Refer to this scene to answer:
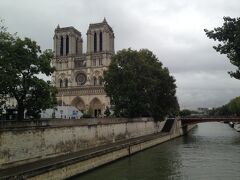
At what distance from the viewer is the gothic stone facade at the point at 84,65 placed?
98562 mm

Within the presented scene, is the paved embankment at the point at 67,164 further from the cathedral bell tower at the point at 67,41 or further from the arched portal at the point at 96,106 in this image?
the cathedral bell tower at the point at 67,41

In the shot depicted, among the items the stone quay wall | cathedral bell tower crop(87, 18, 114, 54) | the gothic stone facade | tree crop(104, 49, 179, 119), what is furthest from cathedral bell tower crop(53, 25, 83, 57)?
the stone quay wall

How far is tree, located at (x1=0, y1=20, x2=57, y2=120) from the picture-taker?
2617cm

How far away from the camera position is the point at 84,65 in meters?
104

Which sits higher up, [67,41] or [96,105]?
[67,41]

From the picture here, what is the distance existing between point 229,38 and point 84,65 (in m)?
87.0

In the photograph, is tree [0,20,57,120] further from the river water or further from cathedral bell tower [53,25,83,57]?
cathedral bell tower [53,25,83,57]

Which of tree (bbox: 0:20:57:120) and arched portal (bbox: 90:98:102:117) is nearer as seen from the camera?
tree (bbox: 0:20:57:120)

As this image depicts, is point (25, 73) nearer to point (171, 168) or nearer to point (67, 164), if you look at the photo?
point (67, 164)

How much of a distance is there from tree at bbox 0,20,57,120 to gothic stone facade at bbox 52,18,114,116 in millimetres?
67883

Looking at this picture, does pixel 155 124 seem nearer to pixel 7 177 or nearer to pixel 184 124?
pixel 184 124

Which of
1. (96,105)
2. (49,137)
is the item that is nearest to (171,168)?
(49,137)

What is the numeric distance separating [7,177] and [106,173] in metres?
10.1

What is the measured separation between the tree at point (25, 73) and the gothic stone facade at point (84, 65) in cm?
6788
